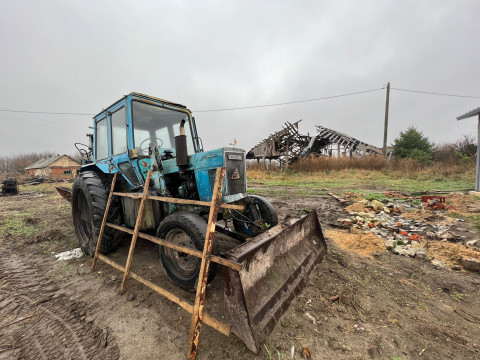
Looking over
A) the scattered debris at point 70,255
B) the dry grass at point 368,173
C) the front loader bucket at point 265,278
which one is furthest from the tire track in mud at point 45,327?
the dry grass at point 368,173

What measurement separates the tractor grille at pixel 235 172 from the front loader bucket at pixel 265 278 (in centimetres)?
83

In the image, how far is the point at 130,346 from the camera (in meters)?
1.83

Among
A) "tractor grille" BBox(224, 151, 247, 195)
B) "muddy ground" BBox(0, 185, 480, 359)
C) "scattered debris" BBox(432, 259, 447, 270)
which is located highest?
"tractor grille" BBox(224, 151, 247, 195)

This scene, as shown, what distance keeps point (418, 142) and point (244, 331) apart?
23.8 meters

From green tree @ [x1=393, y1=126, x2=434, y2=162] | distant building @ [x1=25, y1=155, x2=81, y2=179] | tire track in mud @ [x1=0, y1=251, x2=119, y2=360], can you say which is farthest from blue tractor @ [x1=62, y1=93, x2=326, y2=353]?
distant building @ [x1=25, y1=155, x2=81, y2=179]

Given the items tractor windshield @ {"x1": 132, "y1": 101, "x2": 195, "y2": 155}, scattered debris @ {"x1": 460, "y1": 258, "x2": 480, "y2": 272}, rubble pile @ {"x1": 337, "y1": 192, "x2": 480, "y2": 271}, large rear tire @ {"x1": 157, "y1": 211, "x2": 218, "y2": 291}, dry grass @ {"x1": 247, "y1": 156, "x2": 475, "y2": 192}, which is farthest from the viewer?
dry grass @ {"x1": 247, "y1": 156, "x2": 475, "y2": 192}

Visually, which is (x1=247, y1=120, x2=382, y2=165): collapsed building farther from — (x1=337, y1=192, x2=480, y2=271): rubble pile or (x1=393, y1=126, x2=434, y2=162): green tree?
(x1=337, y1=192, x2=480, y2=271): rubble pile

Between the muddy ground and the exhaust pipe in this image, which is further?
the exhaust pipe

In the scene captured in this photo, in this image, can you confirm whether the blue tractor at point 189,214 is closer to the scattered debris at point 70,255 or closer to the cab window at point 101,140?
the cab window at point 101,140

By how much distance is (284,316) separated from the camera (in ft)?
6.71

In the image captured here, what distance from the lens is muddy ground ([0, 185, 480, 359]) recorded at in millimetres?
1754

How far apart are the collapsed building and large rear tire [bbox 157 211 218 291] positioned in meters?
17.1

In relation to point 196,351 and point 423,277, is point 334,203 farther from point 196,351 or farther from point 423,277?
point 196,351

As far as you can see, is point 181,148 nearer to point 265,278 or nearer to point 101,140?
point 265,278
